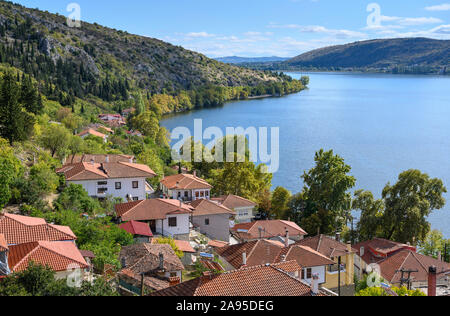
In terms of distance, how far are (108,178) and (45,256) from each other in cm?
1421

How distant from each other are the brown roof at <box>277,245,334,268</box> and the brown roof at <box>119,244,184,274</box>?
15.0ft

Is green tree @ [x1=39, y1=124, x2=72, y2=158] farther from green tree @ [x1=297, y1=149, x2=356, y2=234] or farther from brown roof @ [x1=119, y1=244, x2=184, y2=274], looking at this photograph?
brown roof @ [x1=119, y1=244, x2=184, y2=274]

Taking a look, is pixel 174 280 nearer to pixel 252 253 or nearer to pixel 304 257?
pixel 252 253

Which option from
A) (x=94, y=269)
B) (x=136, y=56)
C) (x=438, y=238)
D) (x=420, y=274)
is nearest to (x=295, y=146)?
(x=438, y=238)

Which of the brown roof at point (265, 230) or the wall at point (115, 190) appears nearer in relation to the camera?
the wall at point (115, 190)

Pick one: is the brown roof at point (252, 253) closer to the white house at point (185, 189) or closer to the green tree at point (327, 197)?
the green tree at point (327, 197)

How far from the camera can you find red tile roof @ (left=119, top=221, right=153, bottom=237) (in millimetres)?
21359

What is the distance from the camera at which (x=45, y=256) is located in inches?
548

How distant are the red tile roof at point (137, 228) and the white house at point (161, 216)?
1.11 m

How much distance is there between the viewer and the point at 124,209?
80.3 feet

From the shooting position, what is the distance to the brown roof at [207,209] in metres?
28.2

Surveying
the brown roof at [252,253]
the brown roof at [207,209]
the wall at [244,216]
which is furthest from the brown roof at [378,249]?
the wall at [244,216]

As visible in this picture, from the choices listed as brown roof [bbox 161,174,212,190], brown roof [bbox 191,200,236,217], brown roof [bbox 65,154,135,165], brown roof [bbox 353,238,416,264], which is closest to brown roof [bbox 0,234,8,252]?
brown roof [bbox 191,200,236,217]
